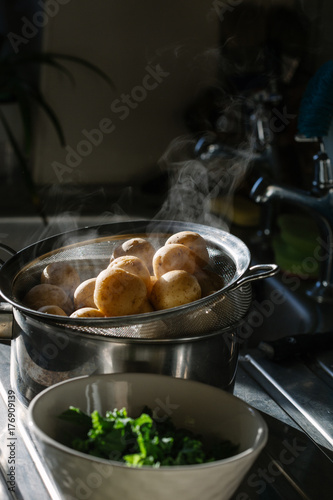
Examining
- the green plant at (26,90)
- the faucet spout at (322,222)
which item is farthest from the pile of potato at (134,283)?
the green plant at (26,90)

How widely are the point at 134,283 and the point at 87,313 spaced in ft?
0.20

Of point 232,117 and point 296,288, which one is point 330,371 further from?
point 232,117

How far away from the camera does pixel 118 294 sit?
636 mm

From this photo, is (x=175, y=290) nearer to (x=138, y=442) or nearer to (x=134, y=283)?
(x=134, y=283)

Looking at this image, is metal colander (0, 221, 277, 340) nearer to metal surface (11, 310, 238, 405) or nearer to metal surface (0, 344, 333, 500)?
metal surface (11, 310, 238, 405)

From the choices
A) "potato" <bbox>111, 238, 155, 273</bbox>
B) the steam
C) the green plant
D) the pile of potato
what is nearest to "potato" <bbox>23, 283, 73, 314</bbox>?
the pile of potato

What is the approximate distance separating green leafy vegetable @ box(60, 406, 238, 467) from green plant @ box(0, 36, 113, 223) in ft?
3.68

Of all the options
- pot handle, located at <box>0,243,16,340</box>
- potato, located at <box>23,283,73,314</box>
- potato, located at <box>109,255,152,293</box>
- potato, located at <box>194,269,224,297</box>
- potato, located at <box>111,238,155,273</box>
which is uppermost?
potato, located at <box>109,255,152,293</box>

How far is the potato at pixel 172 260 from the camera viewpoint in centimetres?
71

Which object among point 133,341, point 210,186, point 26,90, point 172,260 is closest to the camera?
point 133,341

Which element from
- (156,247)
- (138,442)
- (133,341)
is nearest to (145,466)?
(138,442)

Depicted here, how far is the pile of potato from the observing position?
0.64 metres

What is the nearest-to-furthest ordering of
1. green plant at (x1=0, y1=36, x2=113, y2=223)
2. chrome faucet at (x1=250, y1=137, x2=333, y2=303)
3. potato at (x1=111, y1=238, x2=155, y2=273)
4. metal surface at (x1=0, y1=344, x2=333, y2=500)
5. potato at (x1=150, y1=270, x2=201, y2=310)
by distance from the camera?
metal surface at (x1=0, y1=344, x2=333, y2=500)
potato at (x1=150, y1=270, x2=201, y2=310)
potato at (x1=111, y1=238, x2=155, y2=273)
chrome faucet at (x1=250, y1=137, x2=333, y2=303)
green plant at (x1=0, y1=36, x2=113, y2=223)

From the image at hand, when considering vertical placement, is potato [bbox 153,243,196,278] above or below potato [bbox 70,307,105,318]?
above
